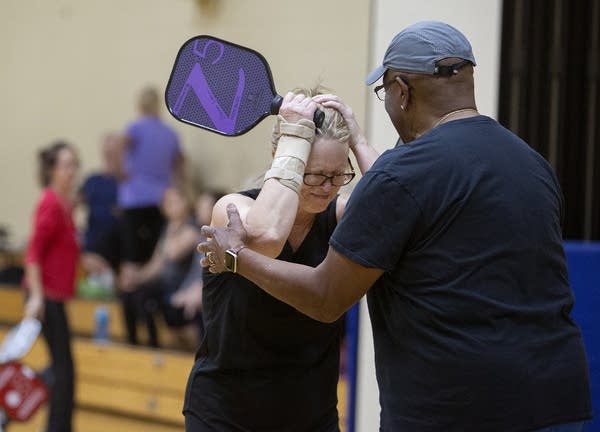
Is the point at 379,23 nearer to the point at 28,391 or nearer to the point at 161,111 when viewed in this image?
the point at 28,391

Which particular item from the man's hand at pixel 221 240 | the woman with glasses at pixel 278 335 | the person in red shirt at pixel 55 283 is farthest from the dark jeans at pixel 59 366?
the man's hand at pixel 221 240

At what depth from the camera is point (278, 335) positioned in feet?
8.31

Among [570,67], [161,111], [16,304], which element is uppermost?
[570,67]

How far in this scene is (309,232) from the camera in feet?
8.53

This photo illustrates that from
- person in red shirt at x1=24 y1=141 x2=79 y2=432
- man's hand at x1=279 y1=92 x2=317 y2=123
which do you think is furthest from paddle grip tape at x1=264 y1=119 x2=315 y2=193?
person in red shirt at x1=24 y1=141 x2=79 y2=432

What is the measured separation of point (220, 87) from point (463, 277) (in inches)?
36.5

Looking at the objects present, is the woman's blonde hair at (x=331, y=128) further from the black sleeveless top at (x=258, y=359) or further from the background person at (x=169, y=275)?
the background person at (x=169, y=275)

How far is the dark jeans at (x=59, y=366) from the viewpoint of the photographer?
5.87m

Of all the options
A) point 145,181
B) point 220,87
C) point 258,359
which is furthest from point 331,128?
point 145,181

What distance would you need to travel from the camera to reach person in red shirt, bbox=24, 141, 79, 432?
5.87 m

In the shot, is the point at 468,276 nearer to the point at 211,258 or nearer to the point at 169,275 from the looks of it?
the point at 211,258

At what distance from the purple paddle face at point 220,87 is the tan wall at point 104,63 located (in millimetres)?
2960

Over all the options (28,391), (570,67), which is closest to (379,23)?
(570,67)

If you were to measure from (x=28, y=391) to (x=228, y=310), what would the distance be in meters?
3.66
